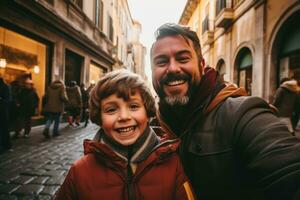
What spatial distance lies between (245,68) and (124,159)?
12.8 m

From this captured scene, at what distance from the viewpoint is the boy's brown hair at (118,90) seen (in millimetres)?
1651

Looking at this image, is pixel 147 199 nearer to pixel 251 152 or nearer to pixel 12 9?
pixel 251 152

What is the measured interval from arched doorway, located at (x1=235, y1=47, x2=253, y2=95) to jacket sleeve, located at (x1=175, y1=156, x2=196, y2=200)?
11804mm

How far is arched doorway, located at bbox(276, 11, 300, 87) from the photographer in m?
8.34

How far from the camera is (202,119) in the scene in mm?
1489

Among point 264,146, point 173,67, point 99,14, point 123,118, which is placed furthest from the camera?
point 99,14

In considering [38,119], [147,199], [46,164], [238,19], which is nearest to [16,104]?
[38,119]

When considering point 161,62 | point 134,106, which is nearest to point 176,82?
point 161,62

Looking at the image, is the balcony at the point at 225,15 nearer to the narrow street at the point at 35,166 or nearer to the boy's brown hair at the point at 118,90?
the narrow street at the point at 35,166

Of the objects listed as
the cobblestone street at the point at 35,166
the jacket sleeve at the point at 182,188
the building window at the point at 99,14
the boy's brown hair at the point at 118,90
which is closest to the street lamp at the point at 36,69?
the cobblestone street at the point at 35,166

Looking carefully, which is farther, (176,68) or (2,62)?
(2,62)

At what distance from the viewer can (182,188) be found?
4.74 feet

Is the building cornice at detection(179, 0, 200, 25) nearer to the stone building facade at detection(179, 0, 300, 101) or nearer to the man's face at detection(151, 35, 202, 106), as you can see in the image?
the stone building facade at detection(179, 0, 300, 101)

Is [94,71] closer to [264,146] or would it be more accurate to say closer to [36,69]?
[36,69]
